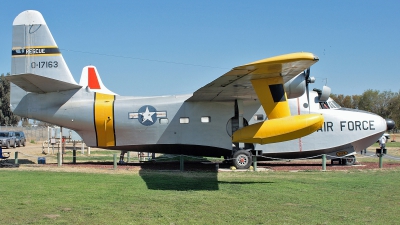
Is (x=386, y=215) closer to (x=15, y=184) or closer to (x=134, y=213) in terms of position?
(x=134, y=213)

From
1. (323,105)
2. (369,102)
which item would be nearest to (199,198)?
(323,105)

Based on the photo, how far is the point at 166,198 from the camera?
33.8 ft

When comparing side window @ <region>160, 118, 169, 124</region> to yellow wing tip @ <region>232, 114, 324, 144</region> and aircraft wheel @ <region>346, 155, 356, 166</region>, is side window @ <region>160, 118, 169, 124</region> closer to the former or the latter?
yellow wing tip @ <region>232, 114, 324, 144</region>

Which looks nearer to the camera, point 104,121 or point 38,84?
point 38,84

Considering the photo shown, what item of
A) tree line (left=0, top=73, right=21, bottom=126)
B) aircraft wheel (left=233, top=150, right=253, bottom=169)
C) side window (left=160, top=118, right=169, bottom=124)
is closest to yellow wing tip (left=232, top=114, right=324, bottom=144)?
aircraft wheel (left=233, top=150, right=253, bottom=169)

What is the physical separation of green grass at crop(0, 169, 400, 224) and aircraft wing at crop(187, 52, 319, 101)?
3.14 meters

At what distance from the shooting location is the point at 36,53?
17641 millimetres

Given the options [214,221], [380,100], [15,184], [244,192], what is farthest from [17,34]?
[380,100]

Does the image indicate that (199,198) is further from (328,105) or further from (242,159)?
(328,105)

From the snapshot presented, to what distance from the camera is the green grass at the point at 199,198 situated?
8.11m

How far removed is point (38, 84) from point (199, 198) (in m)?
9.88

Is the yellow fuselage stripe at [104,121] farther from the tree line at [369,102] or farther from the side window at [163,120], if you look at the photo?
the tree line at [369,102]

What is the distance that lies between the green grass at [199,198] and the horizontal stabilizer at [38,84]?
3.66m

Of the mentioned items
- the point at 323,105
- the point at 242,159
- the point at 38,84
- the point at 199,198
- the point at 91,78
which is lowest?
the point at 199,198
